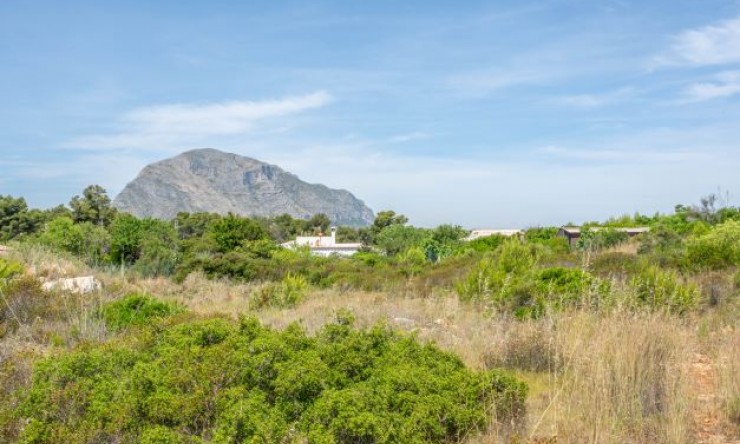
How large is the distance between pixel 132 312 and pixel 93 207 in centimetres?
4031

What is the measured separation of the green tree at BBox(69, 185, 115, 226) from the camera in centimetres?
4362

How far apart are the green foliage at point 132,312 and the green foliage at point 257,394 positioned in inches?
131

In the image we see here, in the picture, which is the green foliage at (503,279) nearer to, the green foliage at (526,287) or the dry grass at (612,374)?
the green foliage at (526,287)

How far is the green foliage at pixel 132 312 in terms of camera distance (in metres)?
7.46

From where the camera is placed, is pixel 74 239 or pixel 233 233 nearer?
pixel 74 239

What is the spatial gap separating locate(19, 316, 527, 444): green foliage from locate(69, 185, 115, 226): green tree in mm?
42851

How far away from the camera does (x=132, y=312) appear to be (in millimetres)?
7801

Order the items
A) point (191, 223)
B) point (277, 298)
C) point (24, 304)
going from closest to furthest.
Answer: point (24, 304)
point (277, 298)
point (191, 223)

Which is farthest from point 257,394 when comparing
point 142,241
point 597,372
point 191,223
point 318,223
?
point 318,223

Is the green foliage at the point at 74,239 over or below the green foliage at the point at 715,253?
over

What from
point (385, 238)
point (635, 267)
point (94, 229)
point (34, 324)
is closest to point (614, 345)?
point (34, 324)

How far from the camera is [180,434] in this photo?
3.24 m

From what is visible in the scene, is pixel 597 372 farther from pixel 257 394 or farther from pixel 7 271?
pixel 7 271

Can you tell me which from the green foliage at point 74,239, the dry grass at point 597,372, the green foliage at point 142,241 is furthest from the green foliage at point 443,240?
the dry grass at point 597,372
